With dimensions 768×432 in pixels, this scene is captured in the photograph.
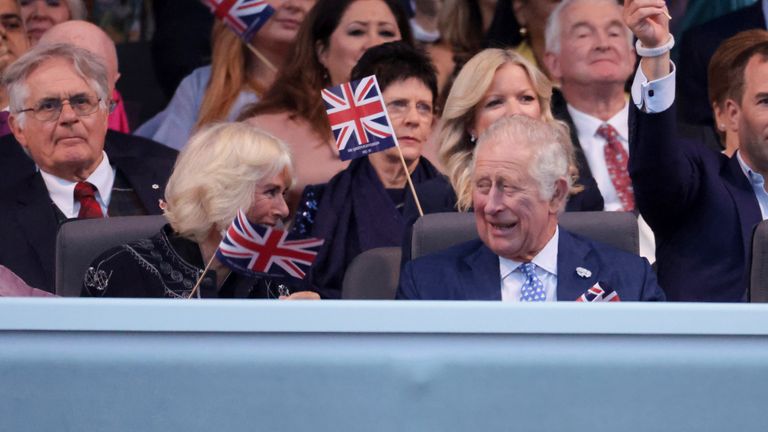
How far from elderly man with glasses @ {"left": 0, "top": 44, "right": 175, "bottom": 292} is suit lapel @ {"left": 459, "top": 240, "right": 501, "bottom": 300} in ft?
4.24

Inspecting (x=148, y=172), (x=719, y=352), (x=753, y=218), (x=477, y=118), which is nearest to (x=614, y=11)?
(x=477, y=118)

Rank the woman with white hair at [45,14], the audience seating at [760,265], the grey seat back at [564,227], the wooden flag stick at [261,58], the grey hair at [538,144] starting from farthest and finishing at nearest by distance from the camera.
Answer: the woman with white hair at [45,14], the wooden flag stick at [261,58], the grey seat back at [564,227], the grey hair at [538,144], the audience seating at [760,265]

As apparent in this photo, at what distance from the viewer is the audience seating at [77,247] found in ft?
12.6

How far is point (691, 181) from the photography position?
12.5ft

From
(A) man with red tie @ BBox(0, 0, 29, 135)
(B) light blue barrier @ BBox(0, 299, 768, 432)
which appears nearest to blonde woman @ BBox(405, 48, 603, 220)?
(A) man with red tie @ BBox(0, 0, 29, 135)

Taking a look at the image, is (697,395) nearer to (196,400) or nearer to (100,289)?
(196,400)

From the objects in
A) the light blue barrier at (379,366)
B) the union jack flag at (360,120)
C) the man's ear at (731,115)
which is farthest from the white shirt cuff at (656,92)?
the light blue barrier at (379,366)

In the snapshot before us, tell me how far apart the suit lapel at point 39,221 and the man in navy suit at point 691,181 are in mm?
1639

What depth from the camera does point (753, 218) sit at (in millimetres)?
3863

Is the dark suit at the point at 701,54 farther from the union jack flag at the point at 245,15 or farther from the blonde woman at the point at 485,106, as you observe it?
the union jack flag at the point at 245,15

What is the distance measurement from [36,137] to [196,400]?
2.44 meters

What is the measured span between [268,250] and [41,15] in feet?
8.15

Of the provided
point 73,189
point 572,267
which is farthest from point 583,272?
point 73,189

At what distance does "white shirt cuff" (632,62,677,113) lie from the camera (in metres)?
3.58
